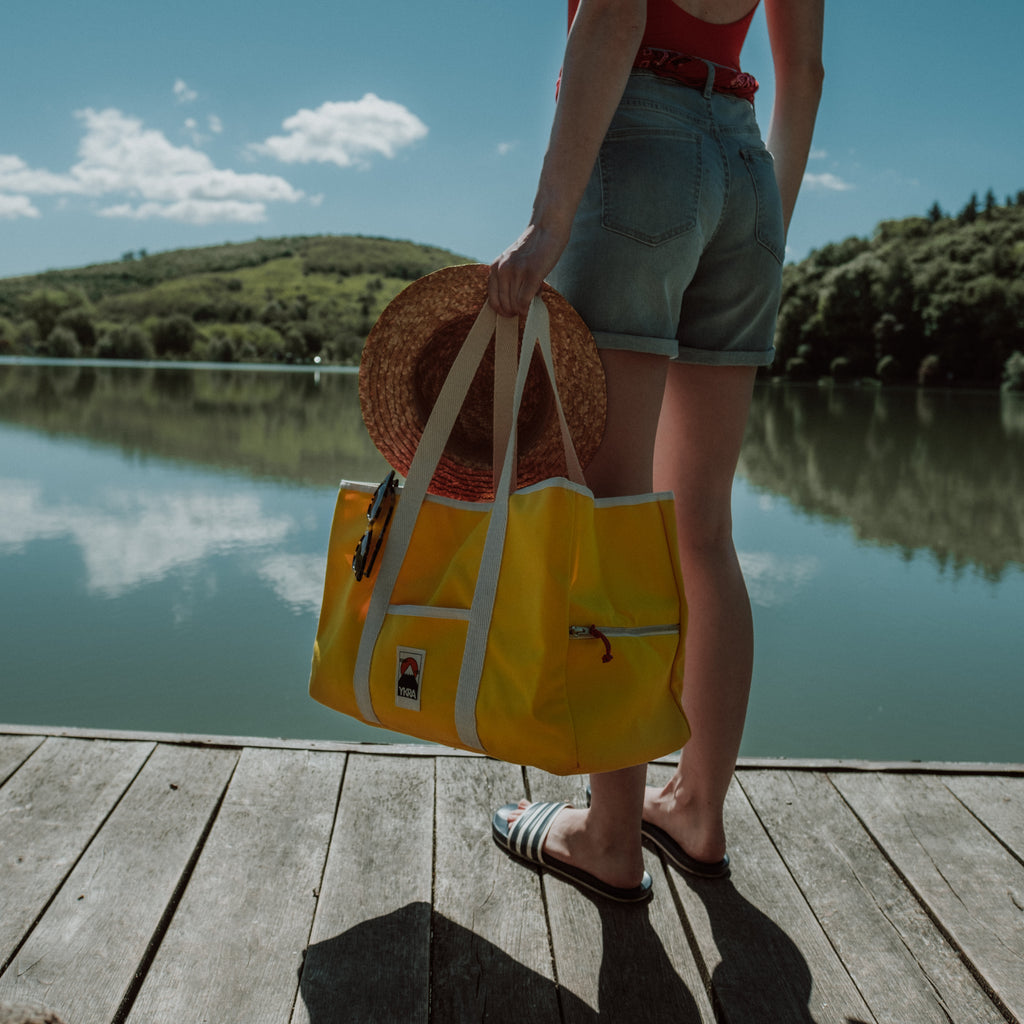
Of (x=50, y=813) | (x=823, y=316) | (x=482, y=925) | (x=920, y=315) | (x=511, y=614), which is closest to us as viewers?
(x=511, y=614)

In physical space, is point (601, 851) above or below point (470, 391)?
below

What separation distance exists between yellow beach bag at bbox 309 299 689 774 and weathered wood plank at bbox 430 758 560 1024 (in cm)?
32

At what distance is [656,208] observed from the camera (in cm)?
113

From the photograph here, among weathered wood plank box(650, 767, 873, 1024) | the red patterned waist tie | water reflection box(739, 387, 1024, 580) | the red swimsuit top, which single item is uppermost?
the red swimsuit top

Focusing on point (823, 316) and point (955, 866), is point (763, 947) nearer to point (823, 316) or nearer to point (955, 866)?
point (955, 866)

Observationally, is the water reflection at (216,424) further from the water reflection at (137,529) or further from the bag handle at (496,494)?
the bag handle at (496,494)

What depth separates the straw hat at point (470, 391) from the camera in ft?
3.71

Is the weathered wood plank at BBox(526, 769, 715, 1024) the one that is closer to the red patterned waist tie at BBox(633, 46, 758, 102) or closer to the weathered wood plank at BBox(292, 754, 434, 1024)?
the weathered wood plank at BBox(292, 754, 434, 1024)

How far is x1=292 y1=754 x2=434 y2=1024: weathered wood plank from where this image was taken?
1.09 metres

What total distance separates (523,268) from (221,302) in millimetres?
51140

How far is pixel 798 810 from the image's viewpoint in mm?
1584

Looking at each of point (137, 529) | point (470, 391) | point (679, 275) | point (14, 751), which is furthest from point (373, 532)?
point (137, 529)

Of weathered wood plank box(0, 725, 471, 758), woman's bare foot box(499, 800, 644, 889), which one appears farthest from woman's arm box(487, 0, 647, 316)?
weathered wood plank box(0, 725, 471, 758)

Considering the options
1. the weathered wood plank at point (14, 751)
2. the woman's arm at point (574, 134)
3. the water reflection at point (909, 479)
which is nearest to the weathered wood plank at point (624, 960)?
the woman's arm at point (574, 134)
